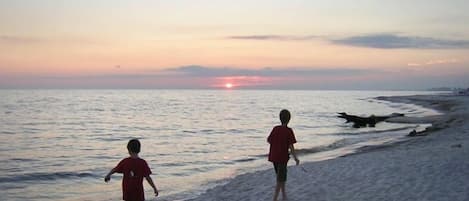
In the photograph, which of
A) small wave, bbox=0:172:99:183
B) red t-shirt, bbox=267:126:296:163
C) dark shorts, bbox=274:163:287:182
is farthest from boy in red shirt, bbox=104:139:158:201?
small wave, bbox=0:172:99:183

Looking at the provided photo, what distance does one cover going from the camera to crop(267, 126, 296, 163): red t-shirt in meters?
8.54

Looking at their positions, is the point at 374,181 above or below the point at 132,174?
below

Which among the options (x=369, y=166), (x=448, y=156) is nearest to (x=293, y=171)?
(x=369, y=166)

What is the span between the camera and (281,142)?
8.59m

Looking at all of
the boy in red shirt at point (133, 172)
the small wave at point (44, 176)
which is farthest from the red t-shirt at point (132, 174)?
the small wave at point (44, 176)

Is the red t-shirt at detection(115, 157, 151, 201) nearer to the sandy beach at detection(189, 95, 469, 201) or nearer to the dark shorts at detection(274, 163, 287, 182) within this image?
the dark shorts at detection(274, 163, 287, 182)

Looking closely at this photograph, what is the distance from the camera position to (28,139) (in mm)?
33406

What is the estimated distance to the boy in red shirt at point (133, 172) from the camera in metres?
6.38

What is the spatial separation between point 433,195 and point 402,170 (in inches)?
110

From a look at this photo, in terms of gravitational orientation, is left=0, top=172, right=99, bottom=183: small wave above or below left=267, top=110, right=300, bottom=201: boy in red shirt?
below

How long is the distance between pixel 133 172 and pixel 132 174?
0.11ft

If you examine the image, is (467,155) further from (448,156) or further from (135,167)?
(135,167)

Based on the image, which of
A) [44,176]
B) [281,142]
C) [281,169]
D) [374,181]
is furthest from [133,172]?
[44,176]

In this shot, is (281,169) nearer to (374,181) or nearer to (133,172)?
(133,172)
